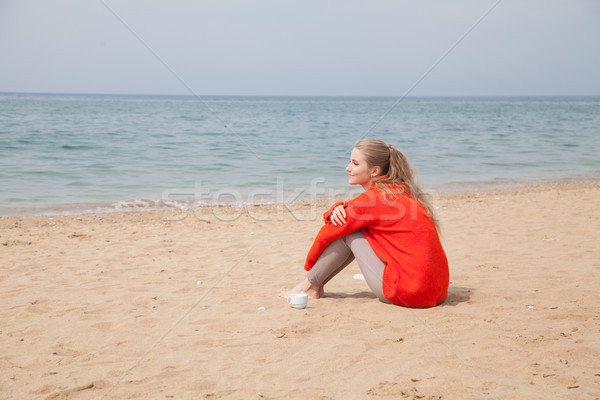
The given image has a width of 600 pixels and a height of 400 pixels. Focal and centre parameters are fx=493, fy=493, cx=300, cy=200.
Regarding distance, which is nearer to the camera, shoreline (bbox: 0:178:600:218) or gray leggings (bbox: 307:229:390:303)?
gray leggings (bbox: 307:229:390:303)

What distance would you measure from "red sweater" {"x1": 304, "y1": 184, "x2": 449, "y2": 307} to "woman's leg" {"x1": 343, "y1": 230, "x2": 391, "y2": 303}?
0.04 m

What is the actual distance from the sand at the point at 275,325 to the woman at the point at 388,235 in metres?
0.19

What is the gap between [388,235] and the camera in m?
3.46

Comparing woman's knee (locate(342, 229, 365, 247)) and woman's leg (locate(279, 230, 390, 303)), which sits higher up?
woman's knee (locate(342, 229, 365, 247))

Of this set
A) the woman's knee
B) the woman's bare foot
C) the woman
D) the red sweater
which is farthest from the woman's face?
the woman's bare foot

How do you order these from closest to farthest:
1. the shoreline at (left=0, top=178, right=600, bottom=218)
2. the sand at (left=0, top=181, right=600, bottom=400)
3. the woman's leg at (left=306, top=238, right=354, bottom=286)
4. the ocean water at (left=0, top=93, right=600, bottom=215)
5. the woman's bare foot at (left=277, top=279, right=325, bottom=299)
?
the sand at (left=0, top=181, right=600, bottom=400)
the woman's leg at (left=306, top=238, right=354, bottom=286)
the woman's bare foot at (left=277, top=279, right=325, bottom=299)
the shoreline at (left=0, top=178, right=600, bottom=218)
the ocean water at (left=0, top=93, right=600, bottom=215)

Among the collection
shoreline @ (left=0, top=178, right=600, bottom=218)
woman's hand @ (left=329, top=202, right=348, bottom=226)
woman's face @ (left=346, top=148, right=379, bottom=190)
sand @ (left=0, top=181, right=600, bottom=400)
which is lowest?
shoreline @ (left=0, top=178, right=600, bottom=218)

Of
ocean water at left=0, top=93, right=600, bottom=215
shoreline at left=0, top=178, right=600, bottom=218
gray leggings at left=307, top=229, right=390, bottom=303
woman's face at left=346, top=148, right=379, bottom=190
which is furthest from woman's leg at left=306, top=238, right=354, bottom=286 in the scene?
shoreline at left=0, top=178, right=600, bottom=218

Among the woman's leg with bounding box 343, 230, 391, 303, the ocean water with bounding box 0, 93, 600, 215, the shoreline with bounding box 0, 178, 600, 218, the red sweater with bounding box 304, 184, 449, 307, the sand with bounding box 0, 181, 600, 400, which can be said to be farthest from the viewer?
the ocean water with bounding box 0, 93, 600, 215

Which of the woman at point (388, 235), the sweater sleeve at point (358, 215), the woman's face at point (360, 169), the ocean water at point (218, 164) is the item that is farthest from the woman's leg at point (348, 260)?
the ocean water at point (218, 164)

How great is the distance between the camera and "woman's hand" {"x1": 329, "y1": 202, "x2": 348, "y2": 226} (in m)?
3.46

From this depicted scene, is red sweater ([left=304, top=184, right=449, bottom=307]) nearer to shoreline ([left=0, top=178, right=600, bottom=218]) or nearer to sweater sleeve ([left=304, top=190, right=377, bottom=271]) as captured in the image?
sweater sleeve ([left=304, top=190, right=377, bottom=271])

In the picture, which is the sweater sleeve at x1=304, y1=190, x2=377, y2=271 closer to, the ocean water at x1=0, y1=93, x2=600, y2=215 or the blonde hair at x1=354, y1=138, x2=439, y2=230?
the blonde hair at x1=354, y1=138, x2=439, y2=230

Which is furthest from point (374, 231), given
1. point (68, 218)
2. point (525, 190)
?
point (525, 190)
